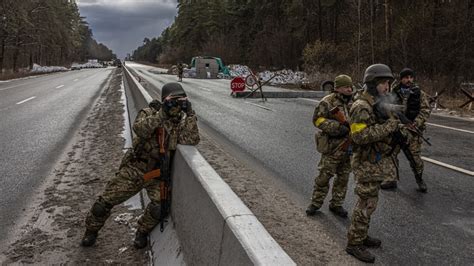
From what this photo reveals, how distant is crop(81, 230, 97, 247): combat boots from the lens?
403cm

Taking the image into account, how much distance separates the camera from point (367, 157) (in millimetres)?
3883

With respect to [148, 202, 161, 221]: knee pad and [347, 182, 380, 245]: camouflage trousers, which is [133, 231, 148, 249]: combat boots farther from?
[347, 182, 380, 245]: camouflage trousers

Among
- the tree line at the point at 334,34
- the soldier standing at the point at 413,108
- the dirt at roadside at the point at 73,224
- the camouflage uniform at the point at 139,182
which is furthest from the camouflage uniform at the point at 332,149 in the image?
the tree line at the point at 334,34

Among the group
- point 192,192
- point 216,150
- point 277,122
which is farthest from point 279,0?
point 192,192

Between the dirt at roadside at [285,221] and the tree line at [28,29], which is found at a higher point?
the tree line at [28,29]

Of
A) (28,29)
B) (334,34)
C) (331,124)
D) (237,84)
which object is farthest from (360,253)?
(28,29)

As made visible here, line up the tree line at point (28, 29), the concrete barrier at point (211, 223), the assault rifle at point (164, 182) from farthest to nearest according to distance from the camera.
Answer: the tree line at point (28, 29) → the assault rifle at point (164, 182) → the concrete barrier at point (211, 223)

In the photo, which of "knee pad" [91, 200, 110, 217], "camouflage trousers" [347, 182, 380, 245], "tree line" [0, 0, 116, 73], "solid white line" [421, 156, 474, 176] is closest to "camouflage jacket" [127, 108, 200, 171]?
"knee pad" [91, 200, 110, 217]

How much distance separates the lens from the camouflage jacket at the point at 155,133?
3.88 meters

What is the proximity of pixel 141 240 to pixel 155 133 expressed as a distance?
1.01 m

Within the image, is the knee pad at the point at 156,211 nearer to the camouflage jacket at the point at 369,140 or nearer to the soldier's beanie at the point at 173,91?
the soldier's beanie at the point at 173,91

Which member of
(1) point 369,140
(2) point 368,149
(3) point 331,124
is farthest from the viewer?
(3) point 331,124

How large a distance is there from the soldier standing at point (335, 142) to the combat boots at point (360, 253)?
104 cm

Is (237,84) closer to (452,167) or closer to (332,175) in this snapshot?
(452,167)
